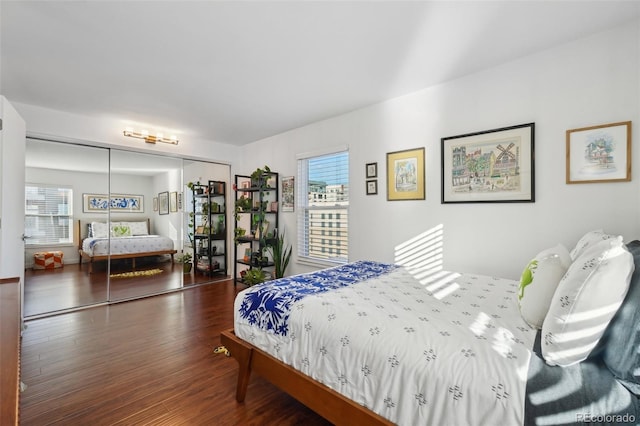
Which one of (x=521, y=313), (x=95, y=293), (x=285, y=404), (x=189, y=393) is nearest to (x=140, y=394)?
(x=189, y=393)

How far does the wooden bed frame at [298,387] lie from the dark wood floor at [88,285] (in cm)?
311

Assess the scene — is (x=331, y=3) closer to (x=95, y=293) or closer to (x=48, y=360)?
(x=48, y=360)

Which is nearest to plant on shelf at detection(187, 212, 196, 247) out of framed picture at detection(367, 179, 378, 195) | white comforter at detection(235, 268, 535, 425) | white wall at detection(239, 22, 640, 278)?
white wall at detection(239, 22, 640, 278)

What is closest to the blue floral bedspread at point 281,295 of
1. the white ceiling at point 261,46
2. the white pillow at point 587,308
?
the white pillow at point 587,308

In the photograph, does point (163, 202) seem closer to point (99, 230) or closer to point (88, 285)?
point (99, 230)

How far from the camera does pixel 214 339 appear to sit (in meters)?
2.78

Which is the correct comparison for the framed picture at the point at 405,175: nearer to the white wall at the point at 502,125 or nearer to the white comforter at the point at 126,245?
the white wall at the point at 502,125

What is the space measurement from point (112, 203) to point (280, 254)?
2493mm

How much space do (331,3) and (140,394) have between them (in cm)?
290

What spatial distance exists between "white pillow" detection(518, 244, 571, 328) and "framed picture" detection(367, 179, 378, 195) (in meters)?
2.02

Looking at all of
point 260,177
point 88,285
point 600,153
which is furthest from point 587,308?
point 88,285

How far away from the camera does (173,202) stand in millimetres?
4543

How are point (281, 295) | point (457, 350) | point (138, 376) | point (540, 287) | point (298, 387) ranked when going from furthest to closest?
1. point (138, 376)
2. point (281, 295)
3. point (298, 387)
4. point (540, 287)
5. point (457, 350)

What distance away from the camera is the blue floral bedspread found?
169 centimetres
